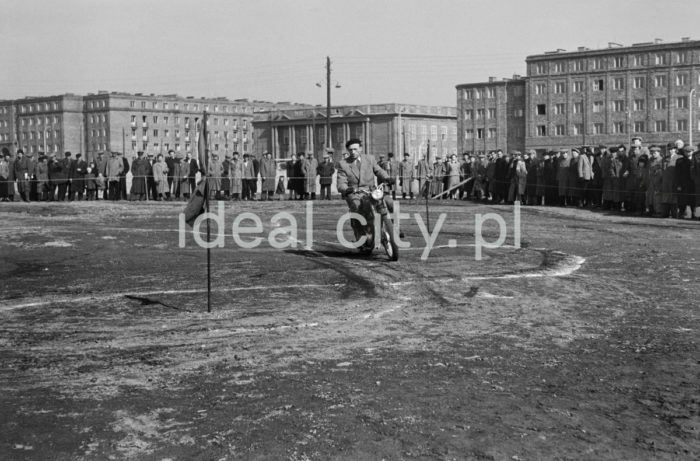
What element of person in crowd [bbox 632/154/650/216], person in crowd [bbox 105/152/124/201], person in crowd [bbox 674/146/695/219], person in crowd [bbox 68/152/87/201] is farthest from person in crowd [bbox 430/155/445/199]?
person in crowd [bbox 674/146/695/219]

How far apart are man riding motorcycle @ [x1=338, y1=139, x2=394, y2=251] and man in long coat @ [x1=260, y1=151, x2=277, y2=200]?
81.8ft

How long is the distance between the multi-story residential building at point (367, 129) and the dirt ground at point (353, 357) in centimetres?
11354

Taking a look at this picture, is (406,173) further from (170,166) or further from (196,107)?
(196,107)

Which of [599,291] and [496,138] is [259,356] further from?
[496,138]

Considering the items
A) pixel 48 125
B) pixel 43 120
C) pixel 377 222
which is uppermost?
pixel 43 120

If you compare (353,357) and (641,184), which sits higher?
(641,184)

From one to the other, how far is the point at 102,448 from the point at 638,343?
16.2ft

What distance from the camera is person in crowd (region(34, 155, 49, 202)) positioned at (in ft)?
132

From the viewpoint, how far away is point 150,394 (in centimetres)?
683

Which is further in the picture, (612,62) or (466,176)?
(612,62)

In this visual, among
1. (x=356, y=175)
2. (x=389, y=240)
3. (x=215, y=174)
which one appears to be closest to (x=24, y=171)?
(x=215, y=174)

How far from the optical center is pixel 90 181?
40.0m

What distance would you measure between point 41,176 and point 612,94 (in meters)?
102

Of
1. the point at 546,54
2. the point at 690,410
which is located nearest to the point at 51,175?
the point at 690,410
